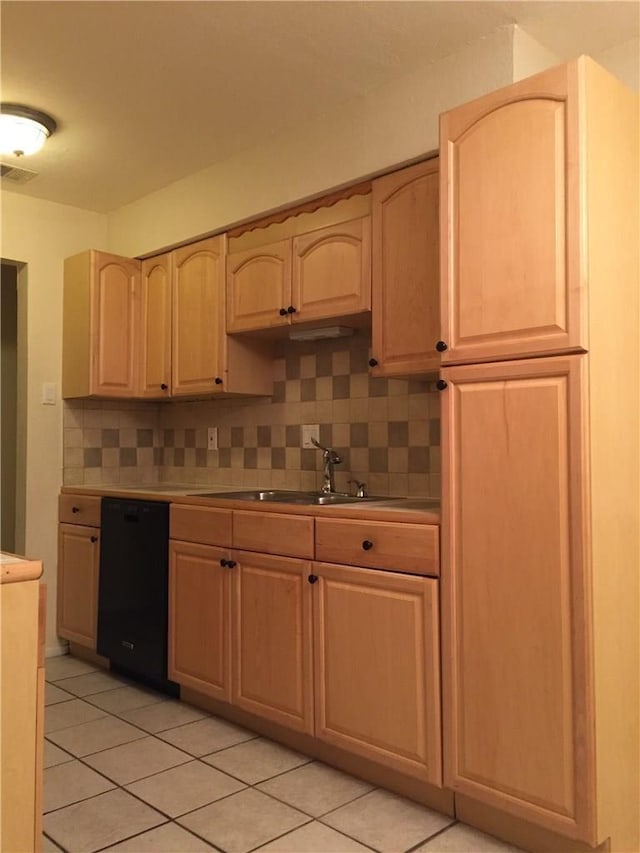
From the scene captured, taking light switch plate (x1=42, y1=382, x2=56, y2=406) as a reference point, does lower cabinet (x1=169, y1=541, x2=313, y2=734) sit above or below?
below

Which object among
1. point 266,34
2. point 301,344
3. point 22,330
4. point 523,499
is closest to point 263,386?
point 301,344

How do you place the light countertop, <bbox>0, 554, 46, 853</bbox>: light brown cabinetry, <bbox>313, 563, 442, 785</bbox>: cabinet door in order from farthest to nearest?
the light countertop → <bbox>313, 563, 442, 785</bbox>: cabinet door → <bbox>0, 554, 46, 853</bbox>: light brown cabinetry

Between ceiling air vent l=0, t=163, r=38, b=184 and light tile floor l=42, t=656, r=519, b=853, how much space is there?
2.42 metres

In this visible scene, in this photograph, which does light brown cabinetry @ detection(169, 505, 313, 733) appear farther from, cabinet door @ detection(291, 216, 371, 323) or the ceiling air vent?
the ceiling air vent

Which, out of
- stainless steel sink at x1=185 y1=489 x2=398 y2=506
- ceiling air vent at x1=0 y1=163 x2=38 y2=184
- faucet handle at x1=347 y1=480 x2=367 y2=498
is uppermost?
ceiling air vent at x1=0 y1=163 x2=38 y2=184

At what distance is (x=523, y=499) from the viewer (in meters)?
1.90

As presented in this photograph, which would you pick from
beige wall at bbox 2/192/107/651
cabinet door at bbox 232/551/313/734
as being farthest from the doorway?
cabinet door at bbox 232/551/313/734

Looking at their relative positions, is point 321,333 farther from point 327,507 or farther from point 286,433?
point 327,507

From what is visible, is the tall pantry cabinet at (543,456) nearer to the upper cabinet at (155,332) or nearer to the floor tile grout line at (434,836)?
the floor tile grout line at (434,836)

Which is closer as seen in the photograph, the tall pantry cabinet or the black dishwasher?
the tall pantry cabinet

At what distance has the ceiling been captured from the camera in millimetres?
2146

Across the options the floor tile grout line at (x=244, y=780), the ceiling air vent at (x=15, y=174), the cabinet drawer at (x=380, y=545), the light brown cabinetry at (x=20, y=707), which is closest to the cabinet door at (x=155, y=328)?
the ceiling air vent at (x=15, y=174)

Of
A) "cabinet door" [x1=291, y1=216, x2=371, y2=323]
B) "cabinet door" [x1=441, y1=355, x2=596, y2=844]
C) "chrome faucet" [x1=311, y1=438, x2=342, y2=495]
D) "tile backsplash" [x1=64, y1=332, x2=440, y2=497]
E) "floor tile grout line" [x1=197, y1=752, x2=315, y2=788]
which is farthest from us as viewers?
"chrome faucet" [x1=311, y1=438, x2=342, y2=495]

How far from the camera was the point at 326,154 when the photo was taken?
2.81 m
